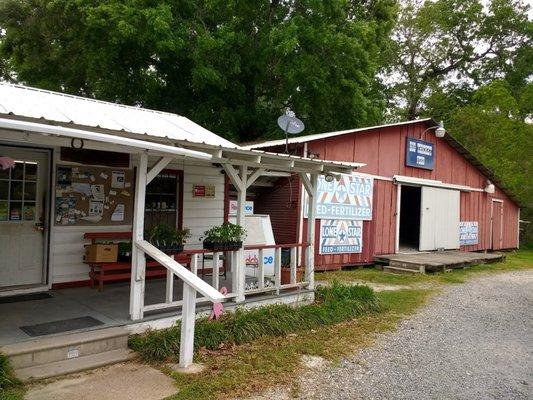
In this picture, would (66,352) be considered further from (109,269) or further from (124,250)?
(124,250)

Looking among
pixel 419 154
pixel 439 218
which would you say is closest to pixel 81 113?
pixel 419 154

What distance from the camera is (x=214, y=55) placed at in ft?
47.9

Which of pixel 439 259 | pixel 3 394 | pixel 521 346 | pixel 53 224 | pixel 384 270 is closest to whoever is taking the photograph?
pixel 3 394

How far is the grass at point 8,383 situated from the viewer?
365cm

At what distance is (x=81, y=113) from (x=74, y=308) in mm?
2304

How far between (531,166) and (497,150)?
161 centimetres

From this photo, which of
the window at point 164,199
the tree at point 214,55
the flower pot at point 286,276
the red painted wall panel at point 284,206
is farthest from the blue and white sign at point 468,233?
the window at point 164,199

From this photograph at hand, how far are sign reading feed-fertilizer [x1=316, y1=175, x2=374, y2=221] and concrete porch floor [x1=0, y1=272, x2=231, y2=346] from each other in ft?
16.5

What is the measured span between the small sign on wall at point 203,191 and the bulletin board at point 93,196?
1271 millimetres

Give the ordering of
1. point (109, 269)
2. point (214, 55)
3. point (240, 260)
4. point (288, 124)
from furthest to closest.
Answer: point (214, 55) → point (288, 124) → point (109, 269) → point (240, 260)

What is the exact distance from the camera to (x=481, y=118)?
19594 mm

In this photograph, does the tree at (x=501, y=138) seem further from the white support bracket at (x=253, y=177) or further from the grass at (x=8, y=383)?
the grass at (x=8, y=383)

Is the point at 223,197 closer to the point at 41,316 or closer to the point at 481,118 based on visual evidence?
the point at 41,316

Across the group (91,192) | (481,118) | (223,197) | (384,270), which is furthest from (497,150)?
(91,192)
